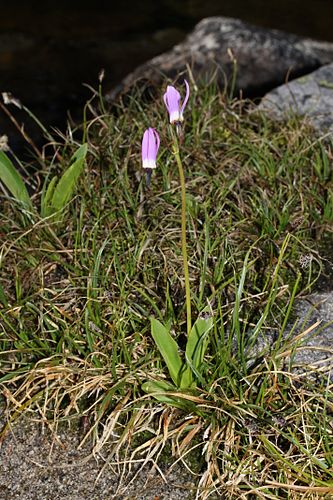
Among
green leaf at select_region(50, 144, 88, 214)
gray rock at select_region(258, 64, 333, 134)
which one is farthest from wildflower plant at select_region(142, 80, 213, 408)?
gray rock at select_region(258, 64, 333, 134)

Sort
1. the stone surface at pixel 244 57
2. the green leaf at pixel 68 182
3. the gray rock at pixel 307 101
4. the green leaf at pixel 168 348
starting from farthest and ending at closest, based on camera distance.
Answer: the stone surface at pixel 244 57, the gray rock at pixel 307 101, the green leaf at pixel 68 182, the green leaf at pixel 168 348

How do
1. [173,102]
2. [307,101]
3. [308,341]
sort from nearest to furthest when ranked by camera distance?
1. [173,102]
2. [308,341]
3. [307,101]

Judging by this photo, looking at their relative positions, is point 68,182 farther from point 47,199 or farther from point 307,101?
point 307,101

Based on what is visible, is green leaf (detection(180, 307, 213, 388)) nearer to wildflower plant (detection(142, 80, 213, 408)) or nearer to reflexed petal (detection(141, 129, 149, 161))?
wildflower plant (detection(142, 80, 213, 408))

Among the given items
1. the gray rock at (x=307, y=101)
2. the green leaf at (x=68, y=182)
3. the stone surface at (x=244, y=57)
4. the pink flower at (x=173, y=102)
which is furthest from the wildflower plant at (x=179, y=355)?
the stone surface at (x=244, y=57)

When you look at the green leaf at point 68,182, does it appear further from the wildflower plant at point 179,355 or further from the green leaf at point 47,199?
the wildflower plant at point 179,355

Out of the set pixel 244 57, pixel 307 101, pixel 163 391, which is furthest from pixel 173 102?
pixel 244 57

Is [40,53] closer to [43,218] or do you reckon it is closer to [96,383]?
[43,218]
